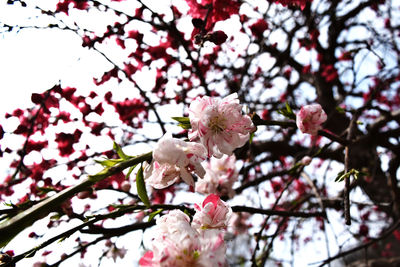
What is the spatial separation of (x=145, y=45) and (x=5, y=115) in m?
1.35

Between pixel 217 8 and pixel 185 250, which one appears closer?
pixel 185 250

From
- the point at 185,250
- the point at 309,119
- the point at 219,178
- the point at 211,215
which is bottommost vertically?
the point at 185,250

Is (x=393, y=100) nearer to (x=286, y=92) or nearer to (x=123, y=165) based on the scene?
(x=286, y=92)

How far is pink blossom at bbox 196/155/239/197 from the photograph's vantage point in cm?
181

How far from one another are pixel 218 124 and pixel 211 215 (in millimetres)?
268

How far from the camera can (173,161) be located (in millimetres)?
706

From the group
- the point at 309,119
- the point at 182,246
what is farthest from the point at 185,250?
the point at 309,119

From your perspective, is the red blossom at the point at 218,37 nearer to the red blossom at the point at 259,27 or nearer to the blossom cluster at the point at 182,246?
the blossom cluster at the point at 182,246

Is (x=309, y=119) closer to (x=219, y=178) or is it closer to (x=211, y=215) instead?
(x=211, y=215)

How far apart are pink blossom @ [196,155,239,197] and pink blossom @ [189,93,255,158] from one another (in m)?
0.97

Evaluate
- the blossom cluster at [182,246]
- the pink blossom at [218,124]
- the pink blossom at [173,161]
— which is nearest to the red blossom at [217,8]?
the pink blossom at [218,124]

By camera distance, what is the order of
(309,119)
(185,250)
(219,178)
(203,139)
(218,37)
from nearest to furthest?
(185,250), (203,139), (309,119), (218,37), (219,178)

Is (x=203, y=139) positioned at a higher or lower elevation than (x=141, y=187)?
higher

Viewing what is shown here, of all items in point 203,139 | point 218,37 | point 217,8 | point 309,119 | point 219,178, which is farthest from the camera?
point 219,178
